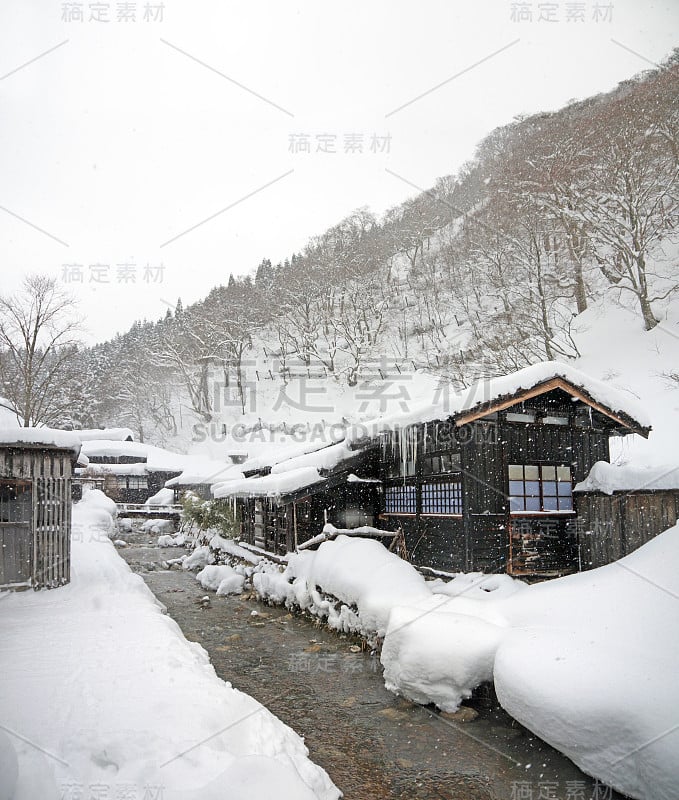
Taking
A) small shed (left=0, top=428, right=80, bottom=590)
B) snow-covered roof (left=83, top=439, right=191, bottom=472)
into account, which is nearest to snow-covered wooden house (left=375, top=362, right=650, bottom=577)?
small shed (left=0, top=428, right=80, bottom=590)

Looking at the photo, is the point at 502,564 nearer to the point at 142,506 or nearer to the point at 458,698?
the point at 458,698

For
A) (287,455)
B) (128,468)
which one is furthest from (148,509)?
(287,455)

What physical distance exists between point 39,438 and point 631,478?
1205 cm

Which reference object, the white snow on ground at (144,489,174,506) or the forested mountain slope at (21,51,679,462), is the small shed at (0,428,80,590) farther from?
the white snow on ground at (144,489,174,506)

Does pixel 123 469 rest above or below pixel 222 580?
above

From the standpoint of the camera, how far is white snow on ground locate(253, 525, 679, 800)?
507 centimetres

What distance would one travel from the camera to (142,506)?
38500 mm

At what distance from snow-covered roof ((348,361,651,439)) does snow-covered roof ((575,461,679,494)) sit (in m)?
1.48

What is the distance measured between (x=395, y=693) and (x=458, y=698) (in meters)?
1.20

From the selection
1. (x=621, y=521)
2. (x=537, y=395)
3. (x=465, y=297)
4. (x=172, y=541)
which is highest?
(x=465, y=297)

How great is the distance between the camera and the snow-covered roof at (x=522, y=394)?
35.6ft

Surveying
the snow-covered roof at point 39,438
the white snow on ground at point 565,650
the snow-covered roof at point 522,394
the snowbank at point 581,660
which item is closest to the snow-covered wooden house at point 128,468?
the snow-covered roof at point 39,438

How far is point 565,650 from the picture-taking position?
254 inches

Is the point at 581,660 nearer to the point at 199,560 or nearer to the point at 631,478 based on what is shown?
the point at 631,478
